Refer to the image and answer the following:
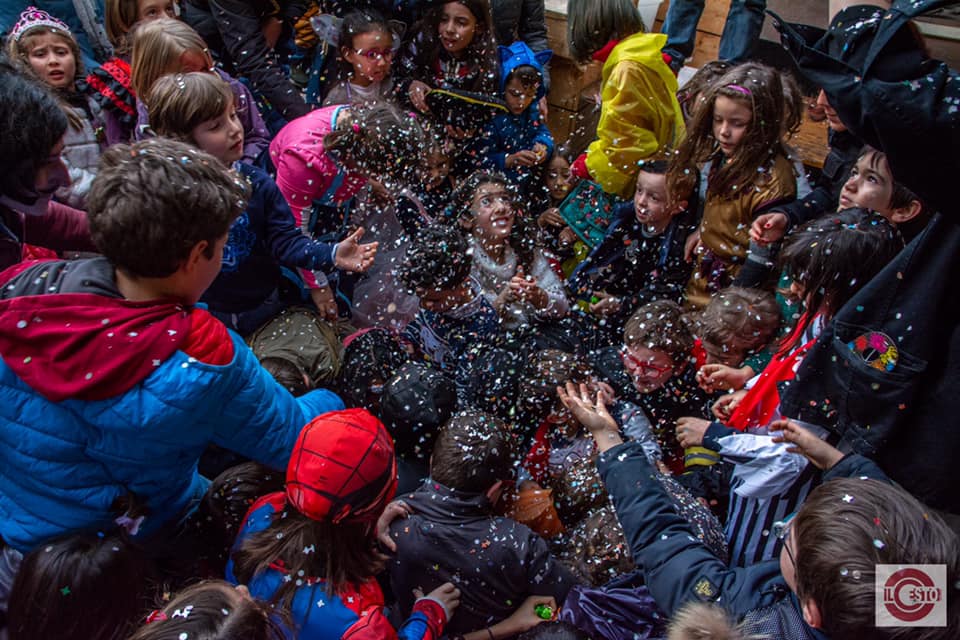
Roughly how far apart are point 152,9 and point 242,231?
1.73m

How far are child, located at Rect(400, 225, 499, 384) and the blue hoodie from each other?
118 centimetres

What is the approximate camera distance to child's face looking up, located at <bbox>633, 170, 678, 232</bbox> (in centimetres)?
332

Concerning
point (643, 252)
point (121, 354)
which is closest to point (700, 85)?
point (643, 252)

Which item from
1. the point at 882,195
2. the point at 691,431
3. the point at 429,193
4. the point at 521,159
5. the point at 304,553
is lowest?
the point at 691,431

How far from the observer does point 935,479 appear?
66.6 inches

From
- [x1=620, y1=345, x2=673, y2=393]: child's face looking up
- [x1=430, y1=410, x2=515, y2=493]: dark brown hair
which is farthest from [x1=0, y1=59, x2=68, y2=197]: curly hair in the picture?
[x1=620, y1=345, x2=673, y2=393]: child's face looking up

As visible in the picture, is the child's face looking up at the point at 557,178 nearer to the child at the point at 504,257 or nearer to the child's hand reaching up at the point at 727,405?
the child at the point at 504,257

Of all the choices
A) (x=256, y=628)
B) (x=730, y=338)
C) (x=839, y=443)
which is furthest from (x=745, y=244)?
(x=256, y=628)

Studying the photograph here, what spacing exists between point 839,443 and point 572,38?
9.93 ft

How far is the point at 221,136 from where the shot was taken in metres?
2.65

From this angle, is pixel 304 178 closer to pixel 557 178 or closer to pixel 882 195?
pixel 557 178

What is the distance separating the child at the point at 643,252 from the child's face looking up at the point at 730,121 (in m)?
0.25

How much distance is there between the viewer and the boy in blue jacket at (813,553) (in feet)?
4.15

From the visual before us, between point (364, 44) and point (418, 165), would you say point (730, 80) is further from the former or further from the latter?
point (364, 44)
